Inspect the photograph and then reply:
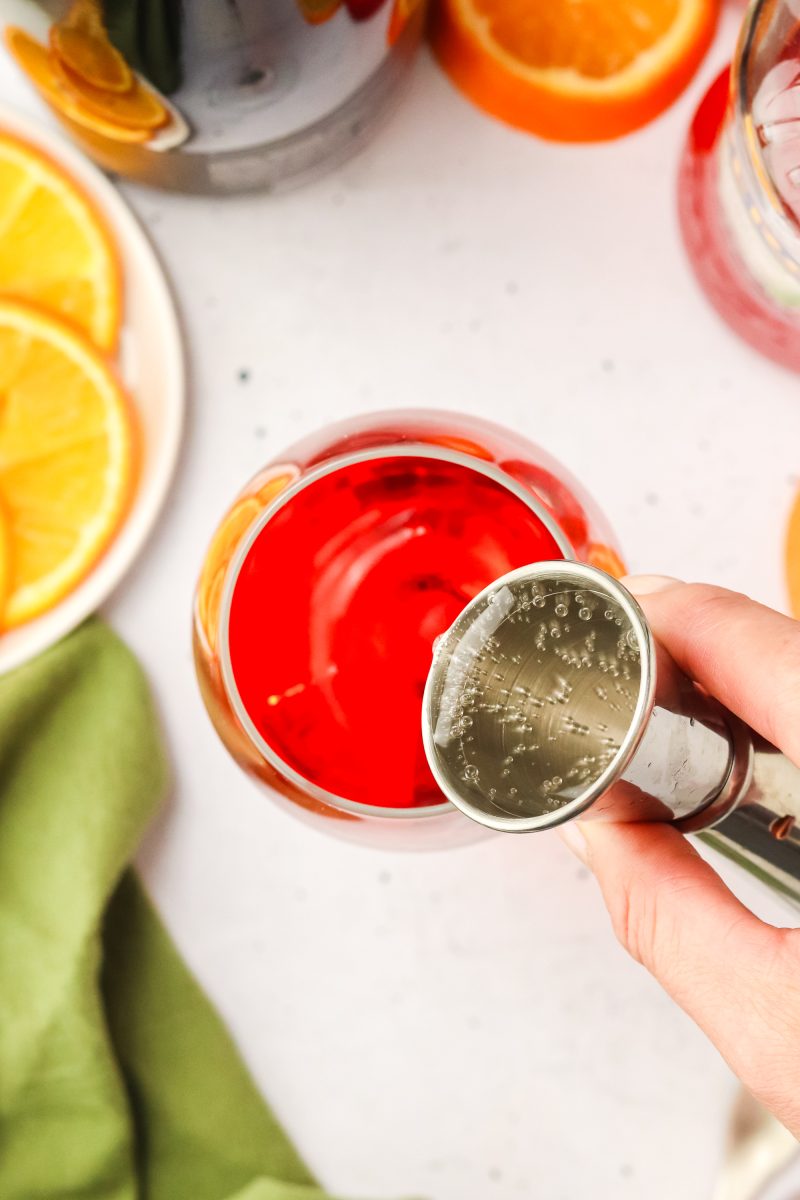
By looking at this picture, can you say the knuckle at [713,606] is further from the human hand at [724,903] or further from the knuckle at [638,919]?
the knuckle at [638,919]

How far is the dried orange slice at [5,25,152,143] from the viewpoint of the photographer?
1.99 feet

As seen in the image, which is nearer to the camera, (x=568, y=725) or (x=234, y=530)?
(x=568, y=725)

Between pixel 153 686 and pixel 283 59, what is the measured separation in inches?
14.5

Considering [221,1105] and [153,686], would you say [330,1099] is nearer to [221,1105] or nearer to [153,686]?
[221,1105]

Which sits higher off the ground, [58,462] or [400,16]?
[400,16]

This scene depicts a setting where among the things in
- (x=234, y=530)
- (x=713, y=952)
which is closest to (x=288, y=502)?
(x=234, y=530)

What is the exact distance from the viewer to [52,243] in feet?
2.36

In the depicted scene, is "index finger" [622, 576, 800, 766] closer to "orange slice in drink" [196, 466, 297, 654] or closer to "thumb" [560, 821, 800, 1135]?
"thumb" [560, 821, 800, 1135]

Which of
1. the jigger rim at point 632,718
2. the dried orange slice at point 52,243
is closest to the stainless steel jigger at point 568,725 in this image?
the jigger rim at point 632,718

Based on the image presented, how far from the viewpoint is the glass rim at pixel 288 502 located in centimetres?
53

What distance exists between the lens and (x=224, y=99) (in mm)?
609

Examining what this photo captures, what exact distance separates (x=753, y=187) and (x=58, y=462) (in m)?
0.42

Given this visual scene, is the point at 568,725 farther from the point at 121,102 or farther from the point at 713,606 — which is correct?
the point at 121,102

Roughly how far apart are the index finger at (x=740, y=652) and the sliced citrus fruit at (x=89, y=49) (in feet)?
1.22
